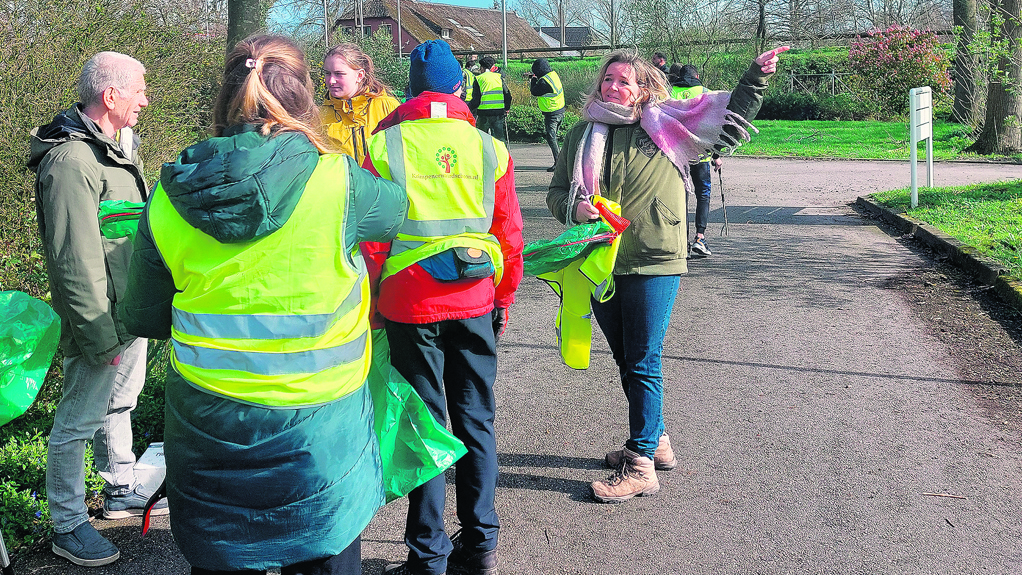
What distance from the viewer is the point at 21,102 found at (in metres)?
5.27

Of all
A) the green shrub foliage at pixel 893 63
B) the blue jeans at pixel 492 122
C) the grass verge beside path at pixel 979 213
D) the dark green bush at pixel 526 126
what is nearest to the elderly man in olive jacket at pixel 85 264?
the grass verge beside path at pixel 979 213

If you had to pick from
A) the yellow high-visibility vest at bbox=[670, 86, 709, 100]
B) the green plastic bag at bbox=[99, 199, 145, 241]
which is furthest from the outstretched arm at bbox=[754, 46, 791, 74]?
the yellow high-visibility vest at bbox=[670, 86, 709, 100]

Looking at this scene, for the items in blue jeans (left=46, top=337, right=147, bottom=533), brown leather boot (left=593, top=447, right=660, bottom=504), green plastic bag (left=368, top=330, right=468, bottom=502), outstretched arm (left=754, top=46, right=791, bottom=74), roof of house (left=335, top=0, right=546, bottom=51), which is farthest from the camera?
roof of house (left=335, top=0, right=546, bottom=51)

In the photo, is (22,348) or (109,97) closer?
(22,348)

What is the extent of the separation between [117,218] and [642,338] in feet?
7.07

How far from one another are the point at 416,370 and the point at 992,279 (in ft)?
20.2

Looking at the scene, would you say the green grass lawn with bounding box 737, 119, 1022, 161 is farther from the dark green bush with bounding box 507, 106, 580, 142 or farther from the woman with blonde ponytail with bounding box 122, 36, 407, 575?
the woman with blonde ponytail with bounding box 122, 36, 407, 575

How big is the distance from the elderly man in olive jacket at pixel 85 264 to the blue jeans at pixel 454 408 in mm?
1116

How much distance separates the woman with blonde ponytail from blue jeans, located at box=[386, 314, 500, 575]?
0.71 meters

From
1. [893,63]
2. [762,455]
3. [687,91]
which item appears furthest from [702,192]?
[893,63]

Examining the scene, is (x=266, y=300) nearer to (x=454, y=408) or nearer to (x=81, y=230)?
(x=454, y=408)

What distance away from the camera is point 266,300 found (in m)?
2.12

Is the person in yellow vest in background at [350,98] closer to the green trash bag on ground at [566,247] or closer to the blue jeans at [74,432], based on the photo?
the green trash bag on ground at [566,247]

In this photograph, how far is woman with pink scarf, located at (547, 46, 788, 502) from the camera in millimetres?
3785
